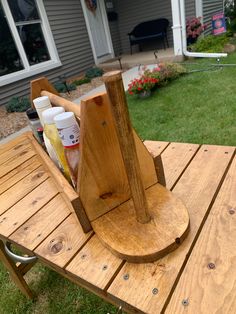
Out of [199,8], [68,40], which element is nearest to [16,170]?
[68,40]

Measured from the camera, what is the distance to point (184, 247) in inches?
30.4

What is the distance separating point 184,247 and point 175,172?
44cm

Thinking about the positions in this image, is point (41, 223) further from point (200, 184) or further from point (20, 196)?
point (200, 184)

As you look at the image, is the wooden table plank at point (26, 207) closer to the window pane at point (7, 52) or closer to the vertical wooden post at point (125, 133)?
the vertical wooden post at point (125, 133)

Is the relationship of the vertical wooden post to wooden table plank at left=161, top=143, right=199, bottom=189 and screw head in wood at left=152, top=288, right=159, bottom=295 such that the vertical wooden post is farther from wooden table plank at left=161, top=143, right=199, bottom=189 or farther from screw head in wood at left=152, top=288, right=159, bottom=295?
wooden table plank at left=161, top=143, right=199, bottom=189

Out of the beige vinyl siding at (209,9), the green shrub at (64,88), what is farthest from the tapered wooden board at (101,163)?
the beige vinyl siding at (209,9)

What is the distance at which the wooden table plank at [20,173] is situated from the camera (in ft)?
Result: 4.47

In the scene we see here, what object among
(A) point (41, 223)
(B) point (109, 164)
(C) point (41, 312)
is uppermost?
(B) point (109, 164)

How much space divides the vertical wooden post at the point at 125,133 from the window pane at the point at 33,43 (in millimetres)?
6561

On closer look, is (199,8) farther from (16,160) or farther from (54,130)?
(54,130)

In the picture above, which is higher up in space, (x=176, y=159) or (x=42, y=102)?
(x=42, y=102)

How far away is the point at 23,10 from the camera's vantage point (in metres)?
6.17

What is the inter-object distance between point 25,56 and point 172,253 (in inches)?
255

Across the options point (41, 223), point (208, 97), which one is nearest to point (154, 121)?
point (208, 97)
